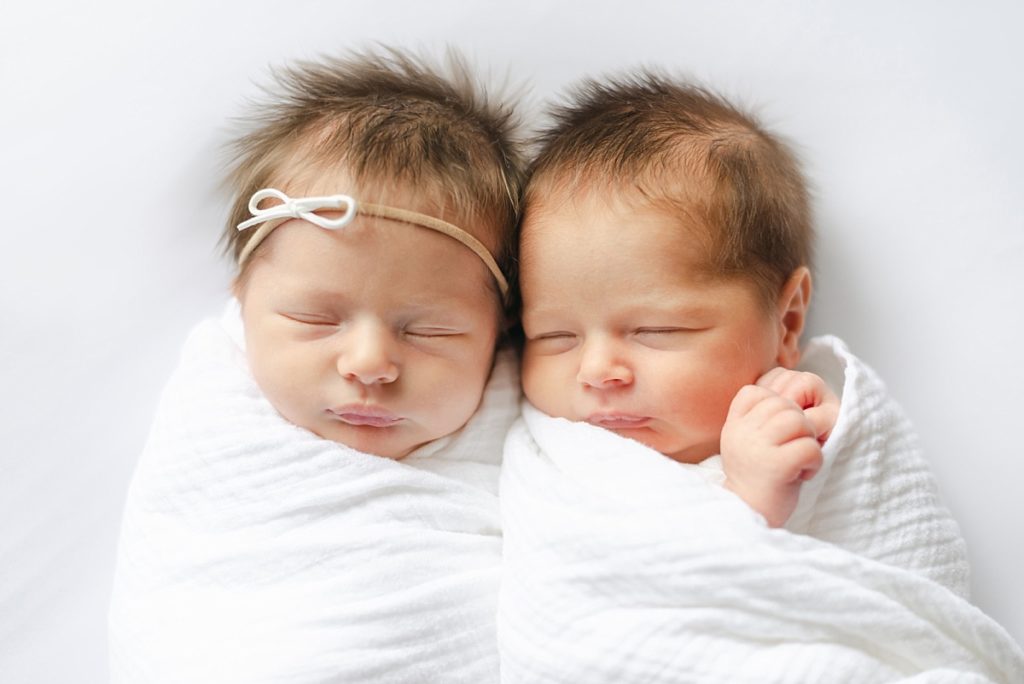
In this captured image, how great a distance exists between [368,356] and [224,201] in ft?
2.05

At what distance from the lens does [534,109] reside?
1.69 meters

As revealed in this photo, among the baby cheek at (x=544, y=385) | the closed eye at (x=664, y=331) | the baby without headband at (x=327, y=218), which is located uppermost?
the baby without headband at (x=327, y=218)

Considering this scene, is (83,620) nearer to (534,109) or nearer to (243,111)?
(243,111)

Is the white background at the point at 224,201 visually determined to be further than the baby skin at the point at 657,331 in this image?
Yes

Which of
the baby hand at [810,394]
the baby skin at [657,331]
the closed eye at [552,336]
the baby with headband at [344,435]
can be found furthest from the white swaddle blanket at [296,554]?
the baby hand at [810,394]

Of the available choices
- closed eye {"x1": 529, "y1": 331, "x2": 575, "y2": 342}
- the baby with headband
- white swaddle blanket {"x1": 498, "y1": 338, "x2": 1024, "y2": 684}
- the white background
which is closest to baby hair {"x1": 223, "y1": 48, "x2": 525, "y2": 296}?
the baby with headband

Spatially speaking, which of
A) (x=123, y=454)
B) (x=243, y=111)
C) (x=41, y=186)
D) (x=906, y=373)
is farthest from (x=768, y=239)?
(x=41, y=186)

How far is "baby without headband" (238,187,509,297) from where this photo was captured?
4.27 feet

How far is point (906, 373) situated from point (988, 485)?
9.3 inches

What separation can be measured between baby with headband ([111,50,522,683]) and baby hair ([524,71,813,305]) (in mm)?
119

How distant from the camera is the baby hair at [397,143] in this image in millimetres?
1343

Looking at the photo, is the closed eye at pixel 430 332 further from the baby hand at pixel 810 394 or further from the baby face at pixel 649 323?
the baby hand at pixel 810 394

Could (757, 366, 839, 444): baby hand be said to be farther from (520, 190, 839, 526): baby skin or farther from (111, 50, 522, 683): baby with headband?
(111, 50, 522, 683): baby with headband

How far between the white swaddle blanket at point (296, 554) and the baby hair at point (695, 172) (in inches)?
15.4
